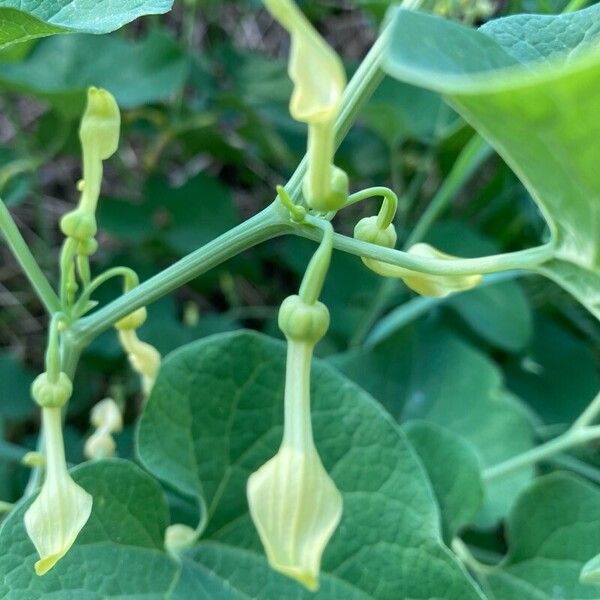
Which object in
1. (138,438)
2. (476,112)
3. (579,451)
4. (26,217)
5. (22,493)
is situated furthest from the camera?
(26,217)

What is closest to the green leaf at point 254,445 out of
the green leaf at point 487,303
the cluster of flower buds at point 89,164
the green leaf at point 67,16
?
the cluster of flower buds at point 89,164

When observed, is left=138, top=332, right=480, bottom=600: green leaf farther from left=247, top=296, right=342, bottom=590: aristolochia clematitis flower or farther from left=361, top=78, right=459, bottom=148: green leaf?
left=361, top=78, right=459, bottom=148: green leaf

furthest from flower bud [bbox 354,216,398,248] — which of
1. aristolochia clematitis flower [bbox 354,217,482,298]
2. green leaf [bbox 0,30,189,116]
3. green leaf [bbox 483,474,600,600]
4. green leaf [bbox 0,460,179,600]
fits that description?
green leaf [bbox 0,30,189,116]

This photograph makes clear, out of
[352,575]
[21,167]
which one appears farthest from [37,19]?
[21,167]

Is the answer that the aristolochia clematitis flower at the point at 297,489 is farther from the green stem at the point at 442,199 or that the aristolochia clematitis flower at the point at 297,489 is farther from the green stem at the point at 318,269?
the green stem at the point at 442,199

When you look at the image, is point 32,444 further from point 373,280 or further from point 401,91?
point 401,91

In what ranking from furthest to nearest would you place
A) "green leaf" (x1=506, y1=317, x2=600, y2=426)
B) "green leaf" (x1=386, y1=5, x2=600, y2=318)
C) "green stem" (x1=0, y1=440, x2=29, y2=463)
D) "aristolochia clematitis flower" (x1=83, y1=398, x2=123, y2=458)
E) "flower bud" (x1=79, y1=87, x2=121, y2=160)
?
"green leaf" (x1=506, y1=317, x2=600, y2=426) → "green stem" (x1=0, y1=440, x2=29, y2=463) → "aristolochia clematitis flower" (x1=83, y1=398, x2=123, y2=458) → "flower bud" (x1=79, y1=87, x2=121, y2=160) → "green leaf" (x1=386, y1=5, x2=600, y2=318)

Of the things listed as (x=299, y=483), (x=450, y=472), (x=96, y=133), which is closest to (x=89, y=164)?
(x=96, y=133)

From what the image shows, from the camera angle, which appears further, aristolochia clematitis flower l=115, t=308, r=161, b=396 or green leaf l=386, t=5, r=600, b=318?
aristolochia clematitis flower l=115, t=308, r=161, b=396
